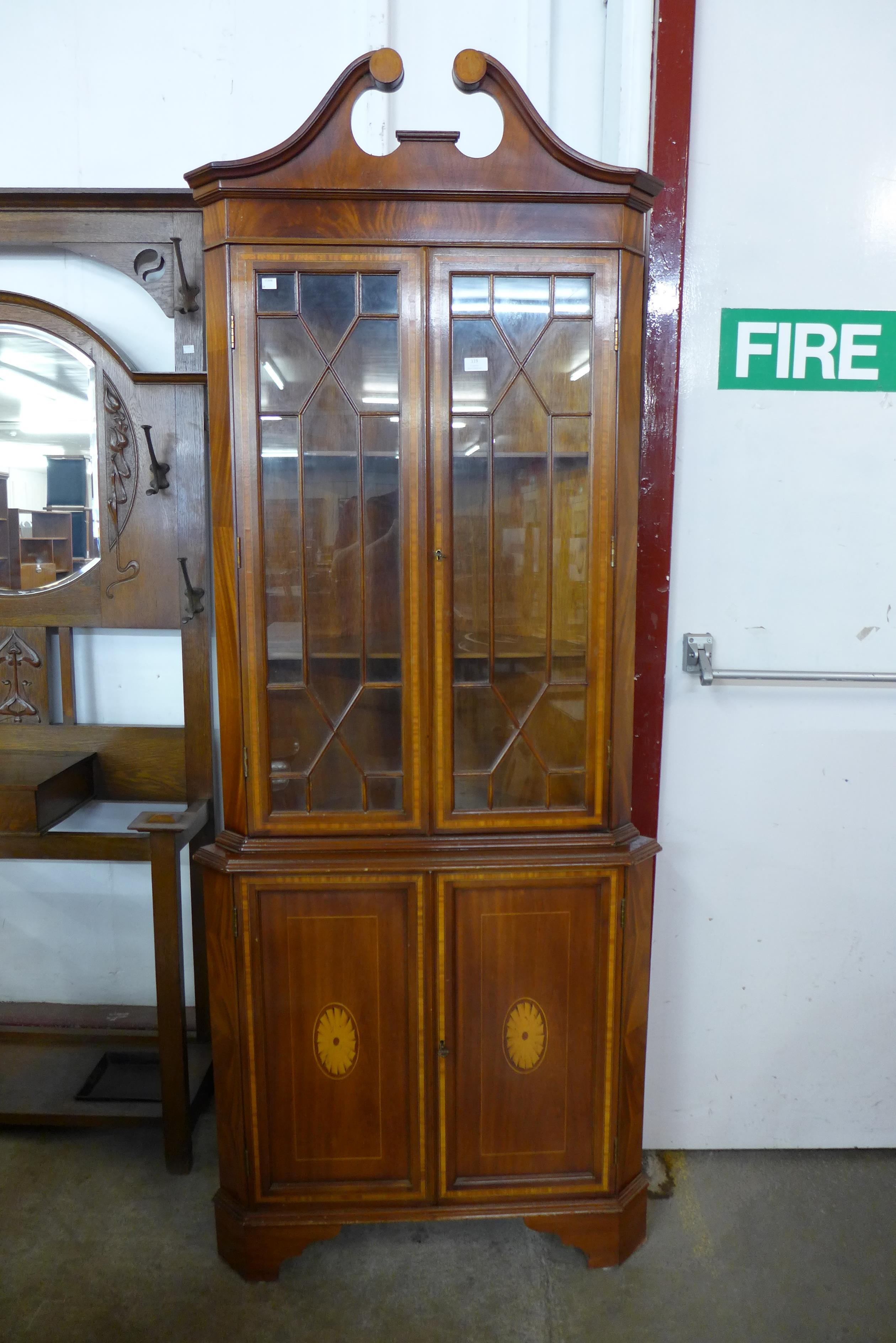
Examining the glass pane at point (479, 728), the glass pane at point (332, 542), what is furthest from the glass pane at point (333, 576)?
the glass pane at point (479, 728)

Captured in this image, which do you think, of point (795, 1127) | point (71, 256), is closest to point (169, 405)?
point (71, 256)

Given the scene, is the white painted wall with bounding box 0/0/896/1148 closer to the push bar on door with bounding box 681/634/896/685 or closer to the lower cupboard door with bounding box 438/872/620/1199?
the push bar on door with bounding box 681/634/896/685

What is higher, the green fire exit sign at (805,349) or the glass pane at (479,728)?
the green fire exit sign at (805,349)

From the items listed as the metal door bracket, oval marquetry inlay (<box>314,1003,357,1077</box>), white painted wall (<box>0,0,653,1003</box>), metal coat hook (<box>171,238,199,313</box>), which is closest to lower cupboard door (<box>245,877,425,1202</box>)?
oval marquetry inlay (<box>314,1003,357,1077</box>)

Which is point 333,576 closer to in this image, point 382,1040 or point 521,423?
point 521,423

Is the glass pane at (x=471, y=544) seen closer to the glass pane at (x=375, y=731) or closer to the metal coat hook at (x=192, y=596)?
the glass pane at (x=375, y=731)

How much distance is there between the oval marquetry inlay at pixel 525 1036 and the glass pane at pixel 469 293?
56.0 inches

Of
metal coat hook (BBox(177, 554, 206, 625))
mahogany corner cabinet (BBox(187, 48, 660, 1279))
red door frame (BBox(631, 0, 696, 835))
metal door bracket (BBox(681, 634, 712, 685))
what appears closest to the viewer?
mahogany corner cabinet (BBox(187, 48, 660, 1279))

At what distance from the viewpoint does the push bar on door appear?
6.56 feet

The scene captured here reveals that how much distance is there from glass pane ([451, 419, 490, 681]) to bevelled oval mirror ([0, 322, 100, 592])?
107cm

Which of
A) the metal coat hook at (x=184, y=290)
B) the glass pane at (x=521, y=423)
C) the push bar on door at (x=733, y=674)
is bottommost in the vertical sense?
the push bar on door at (x=733, y=674)

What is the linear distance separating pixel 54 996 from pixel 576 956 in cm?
170

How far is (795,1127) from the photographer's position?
220 centimetres

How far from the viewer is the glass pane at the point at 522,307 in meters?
1.61
